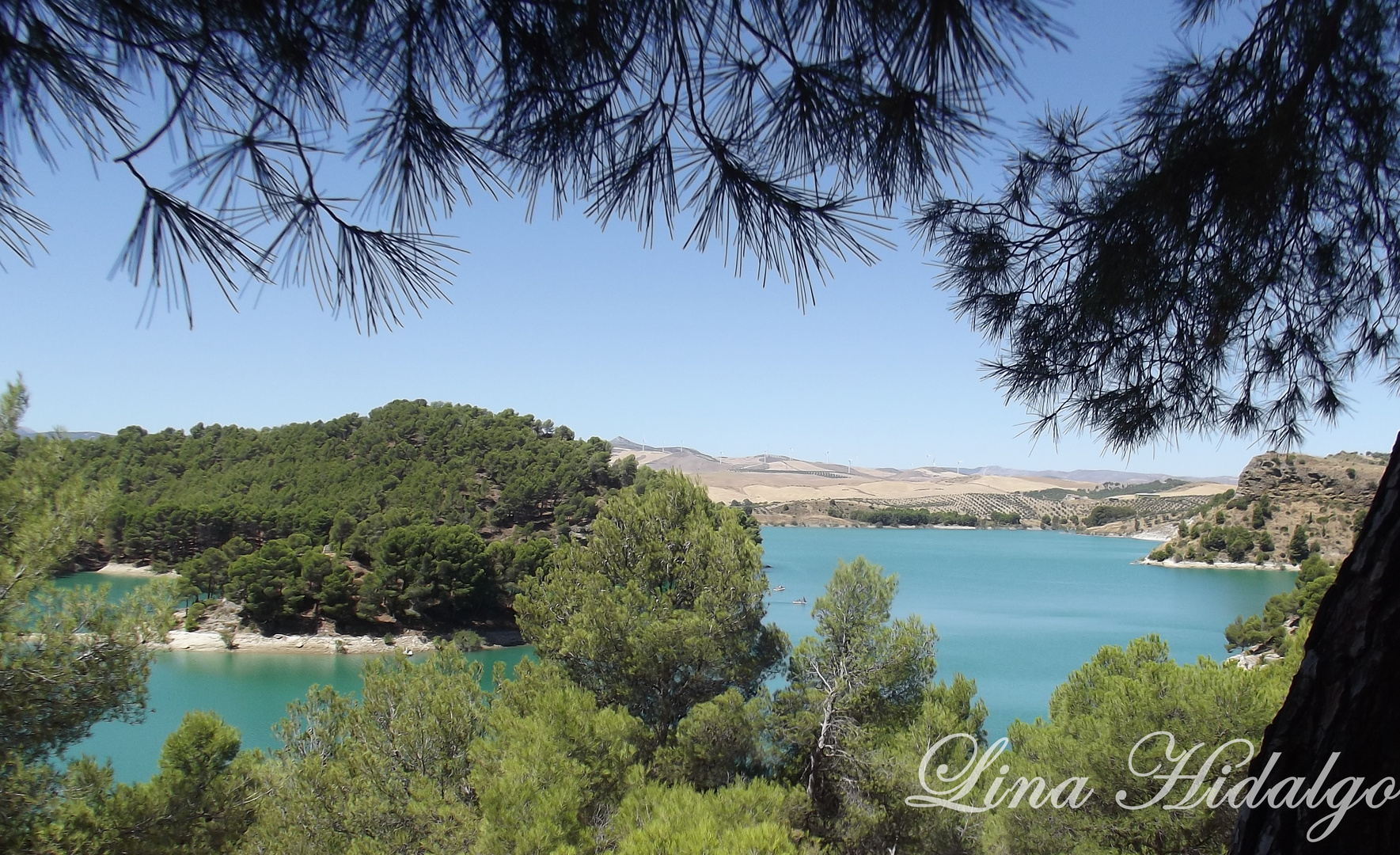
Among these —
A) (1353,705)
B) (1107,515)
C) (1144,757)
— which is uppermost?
(1353,705)

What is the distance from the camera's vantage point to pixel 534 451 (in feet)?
115

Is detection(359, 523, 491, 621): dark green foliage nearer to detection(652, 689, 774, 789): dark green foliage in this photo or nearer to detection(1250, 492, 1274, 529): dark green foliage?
detection(652, 689, 774, 789): dark green foliage

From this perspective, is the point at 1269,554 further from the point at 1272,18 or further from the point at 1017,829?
the point at 1272,18

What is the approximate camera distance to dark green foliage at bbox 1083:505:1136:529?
232 ft

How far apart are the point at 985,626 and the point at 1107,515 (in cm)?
5686

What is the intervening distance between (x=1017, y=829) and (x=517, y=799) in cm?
356

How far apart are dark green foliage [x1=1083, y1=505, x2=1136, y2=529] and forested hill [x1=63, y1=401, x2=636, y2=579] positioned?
174 ft

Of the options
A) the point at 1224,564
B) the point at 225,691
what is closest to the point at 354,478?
the point at 225,691

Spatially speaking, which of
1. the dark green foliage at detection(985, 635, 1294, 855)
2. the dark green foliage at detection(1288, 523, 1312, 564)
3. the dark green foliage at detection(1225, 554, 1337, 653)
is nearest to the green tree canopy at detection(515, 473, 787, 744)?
the dark green foliage at detection(985, 635, 1294, 855)

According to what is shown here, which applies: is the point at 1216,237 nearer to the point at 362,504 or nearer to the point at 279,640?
the point at 279,640

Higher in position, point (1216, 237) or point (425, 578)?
point (1216, 237)

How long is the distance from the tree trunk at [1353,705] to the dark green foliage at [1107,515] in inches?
3053

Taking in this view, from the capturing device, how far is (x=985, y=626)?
23.1 m

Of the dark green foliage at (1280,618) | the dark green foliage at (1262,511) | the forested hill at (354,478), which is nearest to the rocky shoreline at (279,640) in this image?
the forested hill at (354,478)
